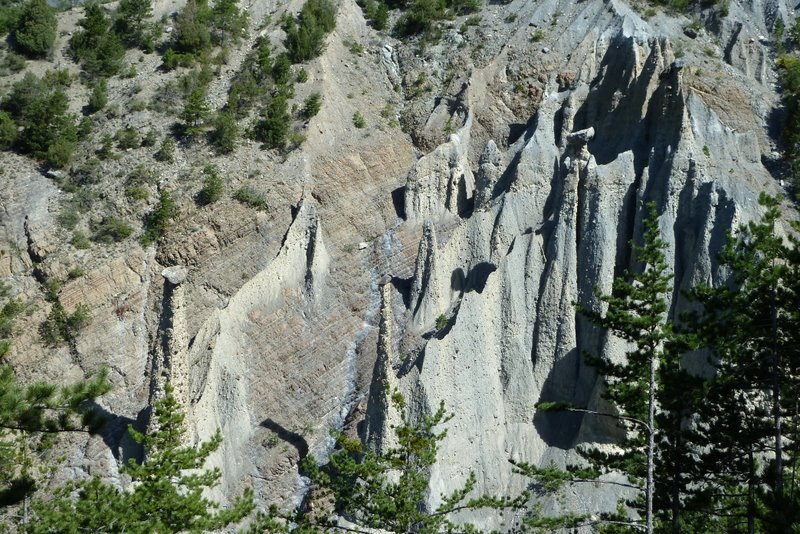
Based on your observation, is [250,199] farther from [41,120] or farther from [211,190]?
[41,120]

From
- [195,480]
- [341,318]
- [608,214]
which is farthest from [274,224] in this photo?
[195,480]

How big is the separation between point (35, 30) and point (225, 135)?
14825 millimetres

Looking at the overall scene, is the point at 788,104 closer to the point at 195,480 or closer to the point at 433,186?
the point at 433,186

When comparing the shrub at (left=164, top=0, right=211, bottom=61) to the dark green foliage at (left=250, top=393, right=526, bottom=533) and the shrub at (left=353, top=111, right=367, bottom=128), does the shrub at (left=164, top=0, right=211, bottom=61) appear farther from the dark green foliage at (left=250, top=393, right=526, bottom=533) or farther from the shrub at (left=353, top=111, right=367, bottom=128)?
the dark green foliage at (left=250, top=393, right=526, bottom=533)

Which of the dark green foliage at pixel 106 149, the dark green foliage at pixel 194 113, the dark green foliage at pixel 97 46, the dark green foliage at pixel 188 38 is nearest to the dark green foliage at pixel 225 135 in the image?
the dark green foliage at pixel 194 113

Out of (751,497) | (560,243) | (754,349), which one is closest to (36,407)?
(751,497)

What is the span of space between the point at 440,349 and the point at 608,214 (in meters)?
8.28

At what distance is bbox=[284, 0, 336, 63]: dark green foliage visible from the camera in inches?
1886

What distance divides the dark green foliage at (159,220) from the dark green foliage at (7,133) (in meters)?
8.48

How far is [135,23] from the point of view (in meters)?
51.1

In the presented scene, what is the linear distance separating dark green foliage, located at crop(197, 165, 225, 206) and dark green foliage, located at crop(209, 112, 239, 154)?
7.54 feet

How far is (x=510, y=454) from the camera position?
32281 millimetres

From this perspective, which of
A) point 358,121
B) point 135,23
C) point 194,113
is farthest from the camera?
point 135,23

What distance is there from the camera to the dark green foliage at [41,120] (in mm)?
41750
